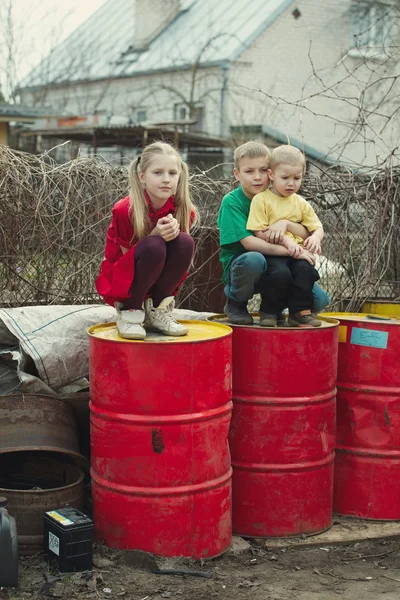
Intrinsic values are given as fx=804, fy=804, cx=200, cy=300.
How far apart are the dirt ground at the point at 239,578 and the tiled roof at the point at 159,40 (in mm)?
21053

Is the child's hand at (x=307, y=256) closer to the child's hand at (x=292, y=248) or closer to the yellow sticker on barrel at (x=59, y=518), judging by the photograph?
the child's hand at (x=292, y=248)

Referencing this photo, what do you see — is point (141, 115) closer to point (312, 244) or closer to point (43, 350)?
point (43, 350)

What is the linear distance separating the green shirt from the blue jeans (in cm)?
11

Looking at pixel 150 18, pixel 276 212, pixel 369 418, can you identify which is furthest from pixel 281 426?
pixel 150 18

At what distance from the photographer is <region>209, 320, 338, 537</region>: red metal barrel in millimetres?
3844

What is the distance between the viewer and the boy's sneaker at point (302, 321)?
399 centimetres

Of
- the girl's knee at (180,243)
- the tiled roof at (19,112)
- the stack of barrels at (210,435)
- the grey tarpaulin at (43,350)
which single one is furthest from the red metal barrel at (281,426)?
the tiled roof at (19,112)

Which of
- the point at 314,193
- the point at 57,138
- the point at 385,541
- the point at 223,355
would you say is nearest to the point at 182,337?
the point at 223,355

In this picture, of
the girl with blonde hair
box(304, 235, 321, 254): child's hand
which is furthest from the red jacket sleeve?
box(304, 235, 321, 254): child's hand

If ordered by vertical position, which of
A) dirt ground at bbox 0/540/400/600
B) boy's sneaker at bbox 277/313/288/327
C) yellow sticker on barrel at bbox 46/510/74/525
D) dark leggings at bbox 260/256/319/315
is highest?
dark leggings at bbox 260/256/319/315

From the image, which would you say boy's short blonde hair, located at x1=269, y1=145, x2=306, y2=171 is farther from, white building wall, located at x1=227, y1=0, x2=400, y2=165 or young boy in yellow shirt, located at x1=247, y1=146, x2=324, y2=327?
white building wall, located at x1=227, y1=0, x2=400, y2=165

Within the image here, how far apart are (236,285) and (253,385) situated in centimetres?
51

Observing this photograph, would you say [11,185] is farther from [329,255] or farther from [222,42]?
[222,42]

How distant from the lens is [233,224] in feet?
13.3
